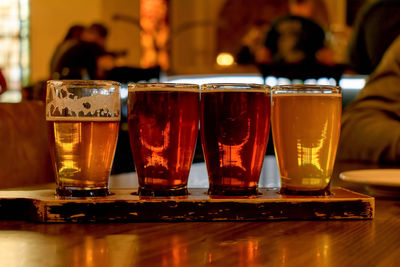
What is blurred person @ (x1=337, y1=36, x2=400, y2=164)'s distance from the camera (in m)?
1.52

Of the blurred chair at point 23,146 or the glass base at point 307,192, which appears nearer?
the glass base at point 307,192

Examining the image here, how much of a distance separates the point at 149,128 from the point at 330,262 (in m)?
0.27

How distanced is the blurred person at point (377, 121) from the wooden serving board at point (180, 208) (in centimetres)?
91

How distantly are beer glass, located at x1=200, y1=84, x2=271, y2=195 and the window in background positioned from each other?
856cm

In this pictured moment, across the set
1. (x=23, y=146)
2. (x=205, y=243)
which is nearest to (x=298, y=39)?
(x=23, y=146)

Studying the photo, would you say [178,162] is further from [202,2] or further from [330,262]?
[202,2]

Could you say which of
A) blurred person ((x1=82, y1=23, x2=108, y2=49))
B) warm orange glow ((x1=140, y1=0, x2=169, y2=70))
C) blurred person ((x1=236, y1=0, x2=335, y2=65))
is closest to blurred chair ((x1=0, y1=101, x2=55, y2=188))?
blurred person ((x1=236, y1=0, x2=335, y2=65))

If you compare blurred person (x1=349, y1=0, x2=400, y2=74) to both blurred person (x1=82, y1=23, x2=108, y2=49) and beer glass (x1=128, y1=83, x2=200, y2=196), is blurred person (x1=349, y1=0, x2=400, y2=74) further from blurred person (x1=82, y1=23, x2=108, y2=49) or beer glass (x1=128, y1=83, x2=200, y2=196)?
blurred person (x1=82, y1=23, x2=108, y2=49)

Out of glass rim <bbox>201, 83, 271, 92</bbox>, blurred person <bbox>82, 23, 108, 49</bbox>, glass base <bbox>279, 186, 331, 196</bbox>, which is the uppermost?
blurred person <bbox>82, 23, 108, 49</bbox>

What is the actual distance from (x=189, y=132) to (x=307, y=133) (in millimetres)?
133

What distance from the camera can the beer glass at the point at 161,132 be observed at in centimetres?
64

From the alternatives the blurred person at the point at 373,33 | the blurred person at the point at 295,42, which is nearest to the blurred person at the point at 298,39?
the blurred person at the point at 295,42

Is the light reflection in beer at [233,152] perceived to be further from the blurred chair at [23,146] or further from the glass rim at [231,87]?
the blurred chair at [23,146]

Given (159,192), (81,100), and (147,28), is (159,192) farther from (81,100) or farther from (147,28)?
(147,28)
